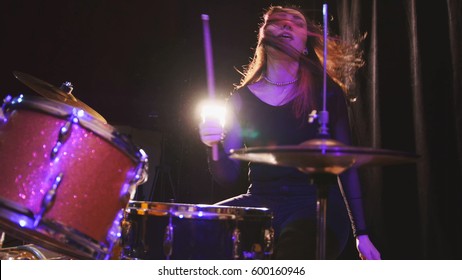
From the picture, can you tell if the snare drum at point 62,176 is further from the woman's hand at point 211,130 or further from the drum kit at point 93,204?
the woman's hand at point 211,130

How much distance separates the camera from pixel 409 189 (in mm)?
2088

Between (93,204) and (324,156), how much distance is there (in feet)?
2.41

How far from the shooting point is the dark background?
1940mm

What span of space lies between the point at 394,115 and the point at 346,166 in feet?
3.47

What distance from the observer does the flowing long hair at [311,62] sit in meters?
1.95

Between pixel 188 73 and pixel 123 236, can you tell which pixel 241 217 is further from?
pixel 188 73

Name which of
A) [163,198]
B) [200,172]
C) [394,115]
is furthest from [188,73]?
[394,115]

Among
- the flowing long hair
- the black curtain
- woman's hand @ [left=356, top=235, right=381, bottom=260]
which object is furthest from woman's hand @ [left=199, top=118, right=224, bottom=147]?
the black curtain

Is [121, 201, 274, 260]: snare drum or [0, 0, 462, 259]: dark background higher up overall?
[0, 0, 462, 259]: dark background

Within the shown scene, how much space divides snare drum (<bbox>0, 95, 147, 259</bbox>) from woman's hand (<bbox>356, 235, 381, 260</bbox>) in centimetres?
86

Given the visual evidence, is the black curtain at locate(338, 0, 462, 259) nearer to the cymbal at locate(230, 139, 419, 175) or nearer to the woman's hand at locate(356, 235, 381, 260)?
the woman's hand at locate(356, 235, 381, 260)

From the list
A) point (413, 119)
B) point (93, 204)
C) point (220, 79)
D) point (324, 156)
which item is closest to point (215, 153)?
point (93, 204)

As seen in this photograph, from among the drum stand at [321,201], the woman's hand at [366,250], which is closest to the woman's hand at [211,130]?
the drum stand at [321,201]

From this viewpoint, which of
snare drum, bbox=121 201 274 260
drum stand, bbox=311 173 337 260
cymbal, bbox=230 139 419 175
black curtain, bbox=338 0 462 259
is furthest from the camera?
black curtain, bbox=338 0 462 259
